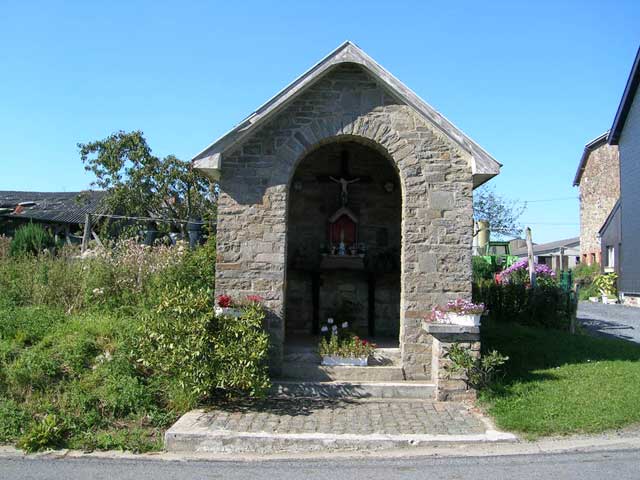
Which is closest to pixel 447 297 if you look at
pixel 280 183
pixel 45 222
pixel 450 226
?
pixel 450 226

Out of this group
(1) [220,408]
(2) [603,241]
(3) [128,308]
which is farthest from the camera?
(2) [603,241]

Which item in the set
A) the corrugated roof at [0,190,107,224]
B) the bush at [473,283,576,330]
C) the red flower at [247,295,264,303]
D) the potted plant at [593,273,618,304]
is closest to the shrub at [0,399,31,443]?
the red flower at [247,295,264,303]

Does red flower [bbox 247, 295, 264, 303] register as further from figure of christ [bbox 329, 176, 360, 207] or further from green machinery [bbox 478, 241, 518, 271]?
green machinery [bbox 478, 241, 518, 271]

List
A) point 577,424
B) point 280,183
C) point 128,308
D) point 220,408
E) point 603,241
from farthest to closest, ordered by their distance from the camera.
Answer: point 603,241
point 128,308
point 280,183
point 220,408
point 577,424

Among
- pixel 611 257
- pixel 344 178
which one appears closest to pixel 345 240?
pixel 344 178

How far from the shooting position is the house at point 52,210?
89.8ft

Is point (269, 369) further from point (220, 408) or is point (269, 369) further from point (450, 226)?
point (450, 226)

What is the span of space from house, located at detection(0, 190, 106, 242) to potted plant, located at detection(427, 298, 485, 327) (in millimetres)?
21734

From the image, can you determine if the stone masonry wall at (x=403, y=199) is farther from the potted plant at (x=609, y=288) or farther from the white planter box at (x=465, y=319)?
the potted plant at (x=609, y=288)

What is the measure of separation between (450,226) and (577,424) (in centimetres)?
314

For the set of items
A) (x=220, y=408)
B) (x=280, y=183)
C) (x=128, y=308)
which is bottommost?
(x=220, y=408)

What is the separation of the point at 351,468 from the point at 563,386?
3.79 metres

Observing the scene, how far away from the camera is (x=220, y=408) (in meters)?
7.28

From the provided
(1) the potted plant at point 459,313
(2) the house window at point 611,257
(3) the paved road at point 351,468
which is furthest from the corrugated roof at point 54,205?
(2) the house window at point 611,257
